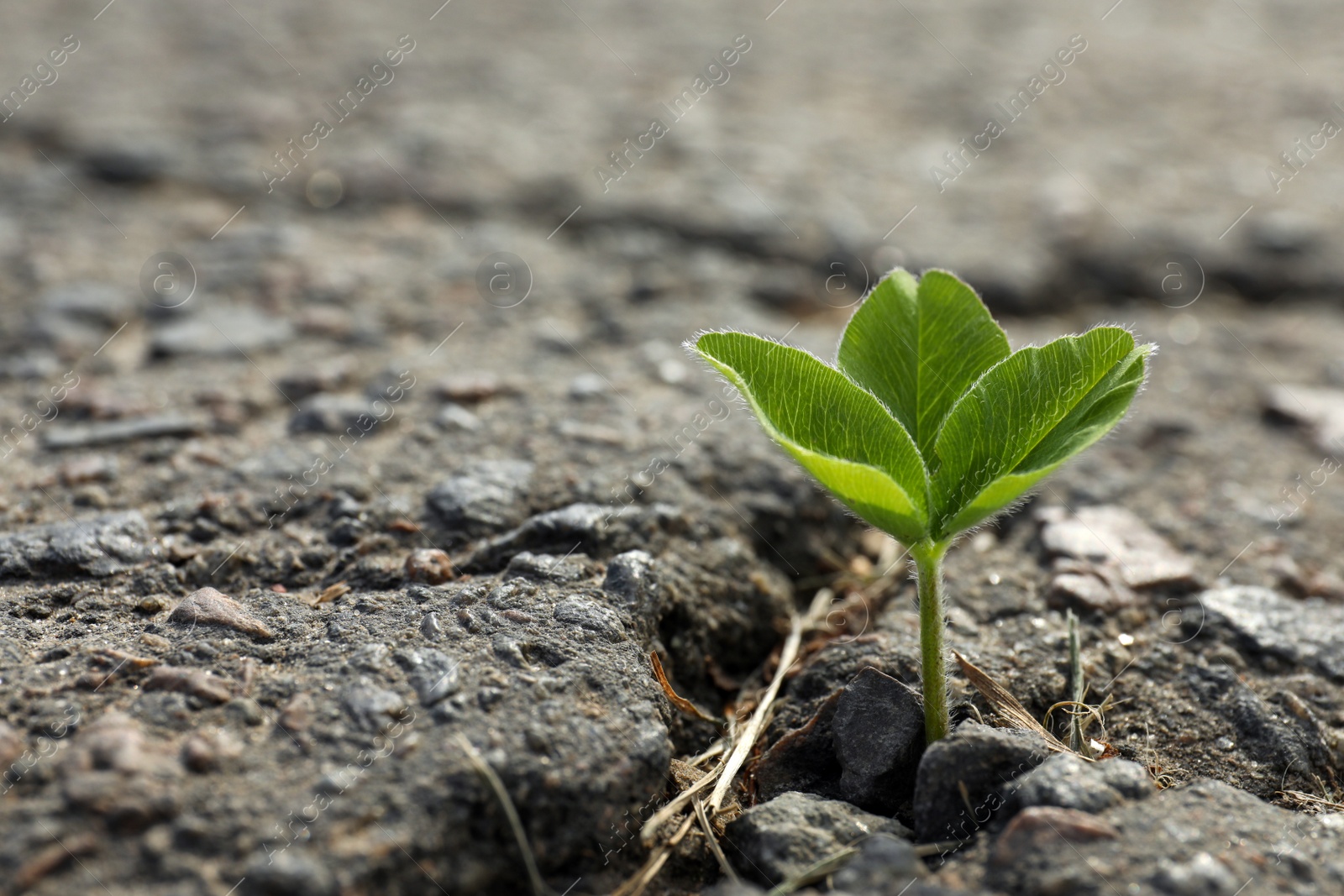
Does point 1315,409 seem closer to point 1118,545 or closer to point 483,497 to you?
point 1118,545

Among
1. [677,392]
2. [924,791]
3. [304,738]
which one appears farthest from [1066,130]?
[304,738]

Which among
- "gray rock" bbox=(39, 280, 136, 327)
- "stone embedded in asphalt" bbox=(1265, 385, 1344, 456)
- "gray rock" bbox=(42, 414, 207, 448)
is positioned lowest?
"stone embedded in asphalt" bbox=(1265, 385, 1344, 456)

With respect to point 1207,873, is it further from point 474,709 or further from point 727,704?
point 474,709

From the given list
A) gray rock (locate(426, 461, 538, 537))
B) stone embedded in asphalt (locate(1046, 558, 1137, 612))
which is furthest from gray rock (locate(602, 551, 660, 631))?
stone embedded in asphalt (locate(1046, 558, 1137, 612))

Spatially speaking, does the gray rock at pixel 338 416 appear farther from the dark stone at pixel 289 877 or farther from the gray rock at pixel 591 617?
the dark stone at pixel 289 877

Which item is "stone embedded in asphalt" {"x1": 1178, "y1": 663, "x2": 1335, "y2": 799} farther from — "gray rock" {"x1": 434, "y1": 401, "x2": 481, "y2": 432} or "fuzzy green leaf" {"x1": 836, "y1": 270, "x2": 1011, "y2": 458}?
"gray rock" {"x1": 434, "y1": 401, "x2": 481, "y2": 432}

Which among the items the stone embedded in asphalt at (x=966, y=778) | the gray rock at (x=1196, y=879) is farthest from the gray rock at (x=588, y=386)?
the gray rock at (x=1196, y=879)
